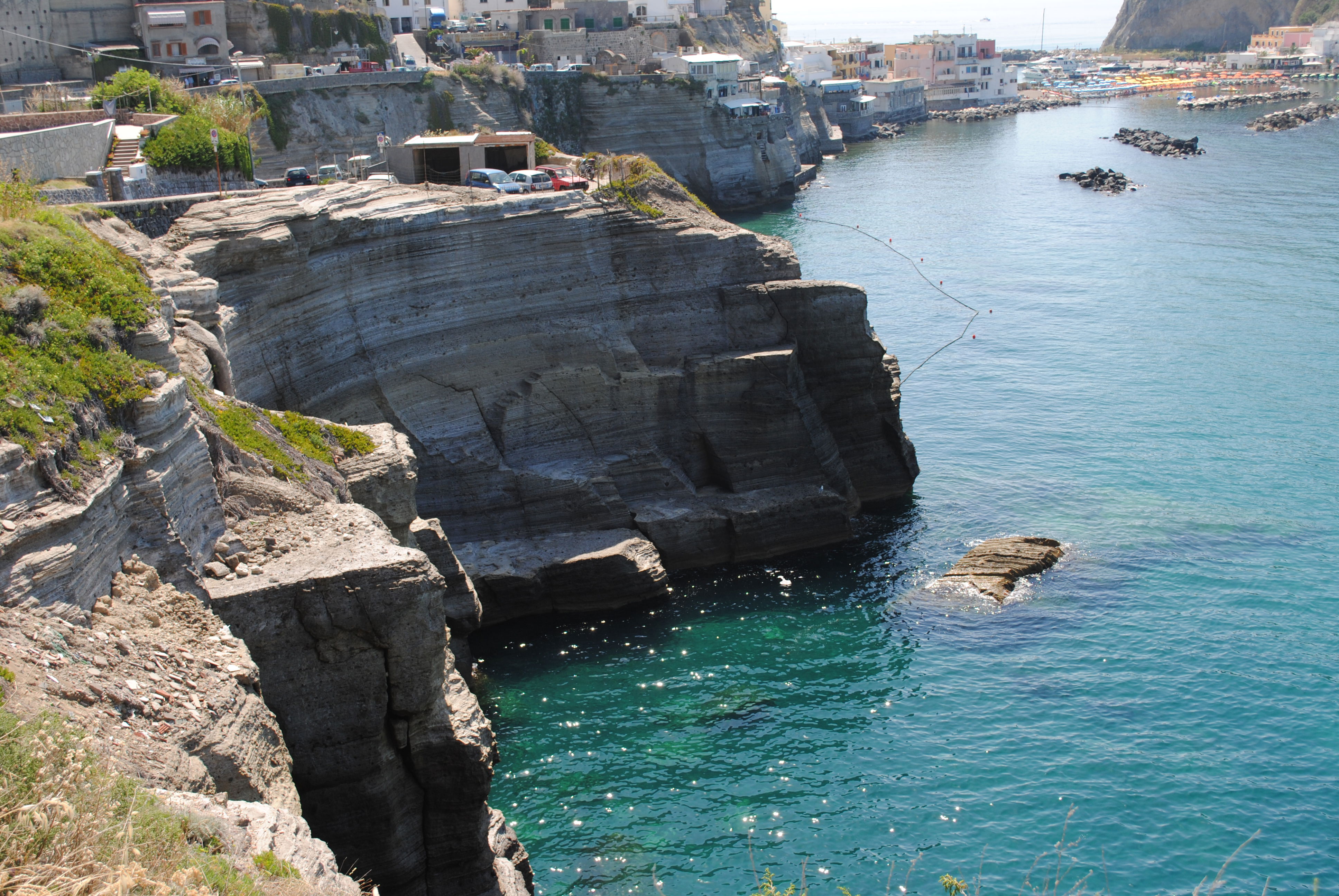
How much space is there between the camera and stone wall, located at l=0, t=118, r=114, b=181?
34.6 m

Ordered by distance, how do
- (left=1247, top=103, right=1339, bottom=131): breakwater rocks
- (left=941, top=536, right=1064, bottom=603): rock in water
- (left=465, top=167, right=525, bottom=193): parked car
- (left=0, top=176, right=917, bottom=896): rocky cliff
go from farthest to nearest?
(left=1247, top=103, right=1339, bottom=131): breakwater rocks, (left=465, top=167, right=525, bottom=193): parked car, (left=941, top=536, right=1064, bottom=603): rock in water, (left=0, top=176, right=917, bottom=896): rocky cliff

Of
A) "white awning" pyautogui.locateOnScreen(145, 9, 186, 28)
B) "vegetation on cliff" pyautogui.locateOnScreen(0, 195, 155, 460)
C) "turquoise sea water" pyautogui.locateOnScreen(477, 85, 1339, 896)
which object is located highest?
"white awning" pyautogui.locateOnScreen(145, 9, 186, 28)

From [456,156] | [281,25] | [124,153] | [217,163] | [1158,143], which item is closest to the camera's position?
[217,163]

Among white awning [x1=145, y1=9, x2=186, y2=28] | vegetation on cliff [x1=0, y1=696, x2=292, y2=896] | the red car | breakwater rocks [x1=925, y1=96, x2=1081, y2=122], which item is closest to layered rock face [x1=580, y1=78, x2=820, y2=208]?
white awning [x1=145, y1=9, x2=186, y2=28]

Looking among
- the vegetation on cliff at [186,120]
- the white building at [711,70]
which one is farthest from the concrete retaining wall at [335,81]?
the white building at [711,70]

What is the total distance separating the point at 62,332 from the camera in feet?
68.9

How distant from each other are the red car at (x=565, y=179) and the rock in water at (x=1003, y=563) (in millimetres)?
19835

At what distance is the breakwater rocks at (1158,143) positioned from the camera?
133 metres

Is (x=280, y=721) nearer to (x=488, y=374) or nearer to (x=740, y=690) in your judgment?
(x=740, y=690)

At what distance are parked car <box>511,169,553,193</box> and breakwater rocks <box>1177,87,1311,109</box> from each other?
566ft

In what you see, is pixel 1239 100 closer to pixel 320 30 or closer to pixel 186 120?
pixel 320 30

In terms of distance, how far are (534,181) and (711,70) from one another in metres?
70.7

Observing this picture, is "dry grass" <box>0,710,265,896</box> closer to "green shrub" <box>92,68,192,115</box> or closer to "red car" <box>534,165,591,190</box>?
"red car" <box>534,165,591,190</box>

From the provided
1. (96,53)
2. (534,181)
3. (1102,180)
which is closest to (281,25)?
(96,53)
